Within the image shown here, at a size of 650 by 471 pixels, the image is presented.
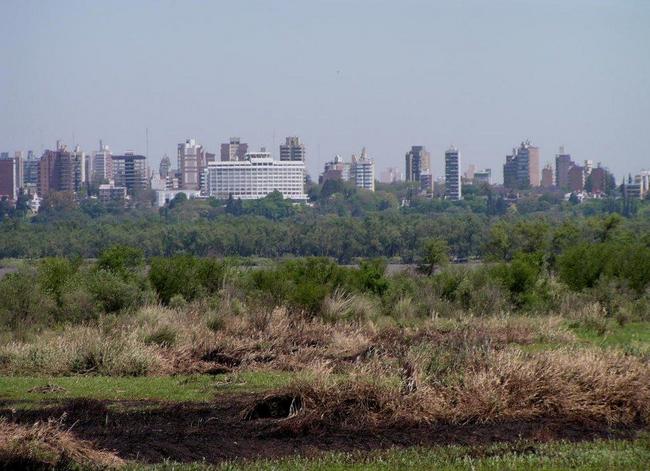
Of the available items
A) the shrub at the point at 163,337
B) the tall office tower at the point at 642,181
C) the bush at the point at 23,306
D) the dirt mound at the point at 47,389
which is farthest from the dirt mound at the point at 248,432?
the tall office tower at the point at 642,181

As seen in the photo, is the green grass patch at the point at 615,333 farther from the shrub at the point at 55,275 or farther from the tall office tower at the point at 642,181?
the tall office tower at the point at 642,181

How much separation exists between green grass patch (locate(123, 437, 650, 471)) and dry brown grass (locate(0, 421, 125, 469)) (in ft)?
1.41

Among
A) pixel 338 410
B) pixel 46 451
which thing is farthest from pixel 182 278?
pixel 46 451

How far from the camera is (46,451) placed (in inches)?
468

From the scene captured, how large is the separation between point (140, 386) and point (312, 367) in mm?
3315

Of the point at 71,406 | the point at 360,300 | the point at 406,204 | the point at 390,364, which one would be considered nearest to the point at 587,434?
the point at 390,364

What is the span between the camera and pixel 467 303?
3456cm

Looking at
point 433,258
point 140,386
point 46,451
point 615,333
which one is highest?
point 433,258

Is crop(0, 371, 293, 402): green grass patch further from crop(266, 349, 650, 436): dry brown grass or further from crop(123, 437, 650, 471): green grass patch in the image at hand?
crop(123, 437, 650, 471): green grass patch

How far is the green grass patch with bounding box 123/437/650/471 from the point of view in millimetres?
11664

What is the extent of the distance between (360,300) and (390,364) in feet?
47.2

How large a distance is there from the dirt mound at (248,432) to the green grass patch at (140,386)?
5.45 feet

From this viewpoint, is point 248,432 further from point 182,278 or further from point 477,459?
point 182,278

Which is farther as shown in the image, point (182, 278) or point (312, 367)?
point (182, 278)
